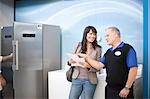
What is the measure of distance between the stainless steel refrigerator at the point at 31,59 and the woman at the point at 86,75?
2.34ft

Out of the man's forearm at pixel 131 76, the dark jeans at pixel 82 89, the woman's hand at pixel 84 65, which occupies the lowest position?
the dark jeans at pixel 82 89

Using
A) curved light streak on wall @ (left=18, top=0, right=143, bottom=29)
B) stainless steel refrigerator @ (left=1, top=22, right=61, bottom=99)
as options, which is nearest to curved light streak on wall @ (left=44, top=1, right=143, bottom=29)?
curved light streak on wall @ (left=18, top=0, right=143, bottom=29)

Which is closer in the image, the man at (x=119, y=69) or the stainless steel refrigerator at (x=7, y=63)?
the man at (x=119, y=69)

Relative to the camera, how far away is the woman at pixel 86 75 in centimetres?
296

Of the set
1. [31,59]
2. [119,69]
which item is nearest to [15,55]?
[31,59]

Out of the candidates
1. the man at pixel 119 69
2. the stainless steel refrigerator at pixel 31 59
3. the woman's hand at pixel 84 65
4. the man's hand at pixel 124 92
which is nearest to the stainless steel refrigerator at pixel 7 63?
the stainless steel refrigerator at pixel 31 59

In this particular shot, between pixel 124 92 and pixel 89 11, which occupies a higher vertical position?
pixel 89 11

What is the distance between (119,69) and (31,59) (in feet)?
5.06

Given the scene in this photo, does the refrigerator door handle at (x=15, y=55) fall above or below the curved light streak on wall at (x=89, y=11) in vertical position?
below

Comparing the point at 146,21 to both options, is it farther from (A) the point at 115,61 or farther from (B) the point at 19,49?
(B) the point at 19,49

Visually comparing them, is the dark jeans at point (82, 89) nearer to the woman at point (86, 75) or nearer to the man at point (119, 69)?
the woman at point (86, 75)

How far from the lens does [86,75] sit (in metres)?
2.99

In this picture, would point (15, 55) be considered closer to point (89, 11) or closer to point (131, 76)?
point (89, 11)

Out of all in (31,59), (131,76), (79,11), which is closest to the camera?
(131,76)
